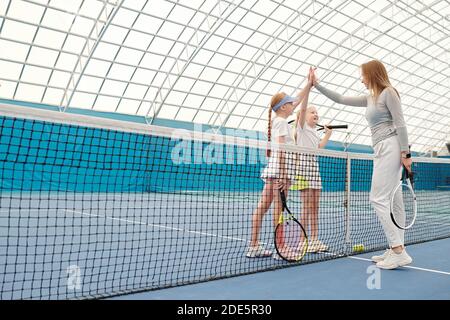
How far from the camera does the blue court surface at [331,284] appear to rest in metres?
2.55

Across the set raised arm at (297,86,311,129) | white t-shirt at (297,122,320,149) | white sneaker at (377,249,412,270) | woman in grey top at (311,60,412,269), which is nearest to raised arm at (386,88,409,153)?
woman in grey top at (311,60,412,269)

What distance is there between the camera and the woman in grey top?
10.8 ft

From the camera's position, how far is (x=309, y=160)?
4027 millimetres

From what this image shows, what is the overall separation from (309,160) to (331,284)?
4.73 feet

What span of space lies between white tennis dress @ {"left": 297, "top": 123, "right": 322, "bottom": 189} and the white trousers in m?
0.73

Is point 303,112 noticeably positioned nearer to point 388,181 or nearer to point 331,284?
point 388,181

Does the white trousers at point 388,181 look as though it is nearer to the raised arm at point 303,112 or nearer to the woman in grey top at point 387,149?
the woman in grey top at point 387,149

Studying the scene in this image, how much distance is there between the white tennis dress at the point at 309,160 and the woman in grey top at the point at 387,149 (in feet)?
2.31

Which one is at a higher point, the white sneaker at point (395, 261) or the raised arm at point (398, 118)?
the raised arm at point (398, 118)

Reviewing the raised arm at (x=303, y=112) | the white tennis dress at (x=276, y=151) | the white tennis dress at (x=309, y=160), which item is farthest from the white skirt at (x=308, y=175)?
the raised arm at (x=303, y=112)

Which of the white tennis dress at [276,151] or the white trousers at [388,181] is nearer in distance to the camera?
the white trousers at [388,181]

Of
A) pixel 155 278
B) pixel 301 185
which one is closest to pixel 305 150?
pixel 301 185

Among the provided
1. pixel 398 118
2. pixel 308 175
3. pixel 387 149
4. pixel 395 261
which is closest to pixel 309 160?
pixel 308 175

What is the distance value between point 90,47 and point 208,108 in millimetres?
7601
